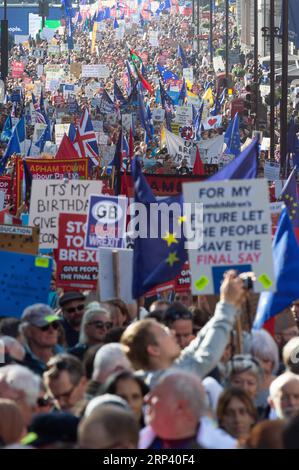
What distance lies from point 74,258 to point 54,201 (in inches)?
45.0

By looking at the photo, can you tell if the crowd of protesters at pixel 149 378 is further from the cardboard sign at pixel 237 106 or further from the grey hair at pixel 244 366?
the cardboard sign at pixel 237 106

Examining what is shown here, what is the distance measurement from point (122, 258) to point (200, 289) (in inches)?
131

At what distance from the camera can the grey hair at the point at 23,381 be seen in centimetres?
743

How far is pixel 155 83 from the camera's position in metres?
55.2

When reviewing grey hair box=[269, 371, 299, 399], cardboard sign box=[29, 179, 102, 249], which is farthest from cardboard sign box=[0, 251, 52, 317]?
grey hair box=[269, 371, 299, 399]

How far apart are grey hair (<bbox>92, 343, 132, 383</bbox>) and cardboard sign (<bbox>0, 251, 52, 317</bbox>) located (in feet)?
8.96

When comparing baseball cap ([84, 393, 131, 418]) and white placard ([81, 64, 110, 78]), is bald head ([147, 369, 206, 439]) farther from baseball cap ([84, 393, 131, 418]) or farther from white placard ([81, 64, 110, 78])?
white placard ([81, 64, 110, 78])

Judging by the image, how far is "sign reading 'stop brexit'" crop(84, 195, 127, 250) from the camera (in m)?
12.8

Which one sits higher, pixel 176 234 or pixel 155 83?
pixel 155 83

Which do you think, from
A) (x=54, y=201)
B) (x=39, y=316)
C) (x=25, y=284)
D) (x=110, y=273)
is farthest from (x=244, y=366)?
(x=54, y=201)

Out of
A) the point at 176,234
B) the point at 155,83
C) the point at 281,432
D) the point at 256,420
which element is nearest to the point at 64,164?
the point at 176,234

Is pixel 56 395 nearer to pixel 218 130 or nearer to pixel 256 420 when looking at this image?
pixel 256 420

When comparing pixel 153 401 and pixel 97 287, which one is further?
pixel 97 287

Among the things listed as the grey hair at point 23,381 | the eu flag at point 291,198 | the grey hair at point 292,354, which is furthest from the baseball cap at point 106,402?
the eu flag at point 291,198
